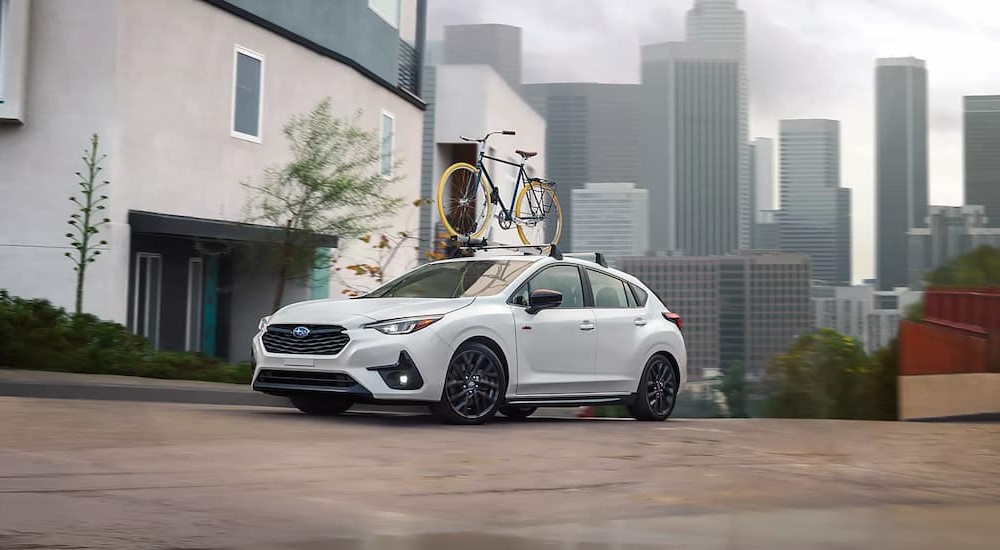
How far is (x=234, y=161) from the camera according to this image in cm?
2156

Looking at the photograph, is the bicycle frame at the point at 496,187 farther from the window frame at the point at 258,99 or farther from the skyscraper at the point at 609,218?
the skyscraper at the point at 609,218

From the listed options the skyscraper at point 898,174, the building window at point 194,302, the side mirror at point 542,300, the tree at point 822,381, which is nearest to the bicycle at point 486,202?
the tree at point 822,381

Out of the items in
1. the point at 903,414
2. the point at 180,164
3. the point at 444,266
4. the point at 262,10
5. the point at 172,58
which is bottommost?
the point at 903,414

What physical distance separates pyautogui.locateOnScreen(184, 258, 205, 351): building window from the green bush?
5.67m

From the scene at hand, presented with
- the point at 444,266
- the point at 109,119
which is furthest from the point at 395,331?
the point at 109,119

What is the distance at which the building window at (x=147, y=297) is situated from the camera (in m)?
20.8

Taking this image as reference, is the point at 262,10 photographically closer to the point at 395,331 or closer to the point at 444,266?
the point at 444,266

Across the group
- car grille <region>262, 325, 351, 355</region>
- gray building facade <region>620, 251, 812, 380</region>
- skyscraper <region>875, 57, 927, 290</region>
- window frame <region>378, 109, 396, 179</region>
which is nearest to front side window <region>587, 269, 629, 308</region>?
car grille <region>262, 325, 351, 355</region>

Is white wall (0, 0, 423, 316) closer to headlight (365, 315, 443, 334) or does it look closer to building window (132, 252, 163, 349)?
building window (132, 252, 163, 349)

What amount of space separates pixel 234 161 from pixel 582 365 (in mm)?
11688

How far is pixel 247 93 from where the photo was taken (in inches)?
875

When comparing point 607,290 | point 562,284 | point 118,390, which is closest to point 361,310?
point 562,284

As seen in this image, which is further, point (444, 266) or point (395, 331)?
point (444, 266)

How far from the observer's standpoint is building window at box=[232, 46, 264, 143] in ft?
71.6
